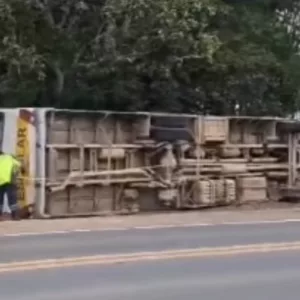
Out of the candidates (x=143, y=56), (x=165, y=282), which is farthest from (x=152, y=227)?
(x=143, y=56)

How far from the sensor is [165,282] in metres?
11.1

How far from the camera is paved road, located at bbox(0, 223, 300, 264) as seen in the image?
13.6 m

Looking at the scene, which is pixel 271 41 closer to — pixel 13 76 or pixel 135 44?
pixel 135 44

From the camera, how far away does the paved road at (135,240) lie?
1364 cm

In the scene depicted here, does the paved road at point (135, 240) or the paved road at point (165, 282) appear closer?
the paved road at point (165, 282)

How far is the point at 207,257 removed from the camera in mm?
13117

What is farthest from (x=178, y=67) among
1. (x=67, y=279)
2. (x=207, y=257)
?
(x=67, y=279)

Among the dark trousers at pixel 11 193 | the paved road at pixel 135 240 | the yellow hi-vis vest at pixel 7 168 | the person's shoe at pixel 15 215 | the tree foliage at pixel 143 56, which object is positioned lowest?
the paved road at pixel 135 240

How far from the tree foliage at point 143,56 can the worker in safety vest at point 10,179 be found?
4.29 m

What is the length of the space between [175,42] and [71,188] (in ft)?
17.2

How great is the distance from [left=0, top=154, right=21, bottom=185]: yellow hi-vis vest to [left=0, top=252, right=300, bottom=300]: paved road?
7.79m

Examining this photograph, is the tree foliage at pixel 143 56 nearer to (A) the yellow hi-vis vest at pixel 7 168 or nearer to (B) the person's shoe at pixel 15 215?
(A) the yellow hi-vis vest at pixel 7 168

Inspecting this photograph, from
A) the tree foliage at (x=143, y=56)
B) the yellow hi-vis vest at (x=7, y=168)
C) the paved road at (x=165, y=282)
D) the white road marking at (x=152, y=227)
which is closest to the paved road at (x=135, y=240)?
the white road marking at (x=152, y=227)

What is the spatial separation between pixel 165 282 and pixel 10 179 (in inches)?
368
